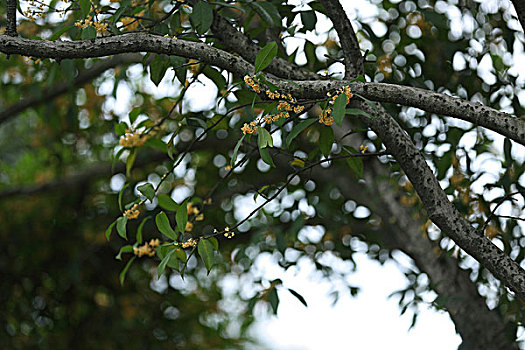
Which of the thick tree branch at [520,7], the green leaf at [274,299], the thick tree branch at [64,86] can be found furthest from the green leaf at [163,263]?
the thick tree branch at [64,86]

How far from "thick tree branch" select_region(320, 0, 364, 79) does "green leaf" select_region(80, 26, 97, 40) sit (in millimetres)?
294

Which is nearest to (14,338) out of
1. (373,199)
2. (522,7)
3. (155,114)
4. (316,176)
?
(155,114)

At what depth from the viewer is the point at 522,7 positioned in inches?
28.9

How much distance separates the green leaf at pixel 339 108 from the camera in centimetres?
58

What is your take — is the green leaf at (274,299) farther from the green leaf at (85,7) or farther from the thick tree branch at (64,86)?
the thick tree branch at (64,86)

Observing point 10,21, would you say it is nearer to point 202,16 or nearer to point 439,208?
point 202,16

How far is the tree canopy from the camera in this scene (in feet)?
2.35

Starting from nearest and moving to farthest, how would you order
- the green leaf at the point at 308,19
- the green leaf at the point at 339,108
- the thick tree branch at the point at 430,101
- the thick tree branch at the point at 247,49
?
the green leaf at the point at 339,108
the thick tree branch at the point at 430,101
the thick tree branch at the point at 247,49
the green leaf at the point at 308,19

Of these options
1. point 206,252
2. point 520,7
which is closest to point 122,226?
point 206,252

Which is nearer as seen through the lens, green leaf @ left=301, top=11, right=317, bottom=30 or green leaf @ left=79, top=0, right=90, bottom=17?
green leaf @ left=79, top=0, right=90, bottom=17

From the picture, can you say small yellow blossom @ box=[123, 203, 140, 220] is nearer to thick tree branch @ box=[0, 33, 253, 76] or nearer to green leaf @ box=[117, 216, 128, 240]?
A: green leaf @ box=[117, 216, 128, 240]

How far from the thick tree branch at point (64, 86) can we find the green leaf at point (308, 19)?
2.45 feet

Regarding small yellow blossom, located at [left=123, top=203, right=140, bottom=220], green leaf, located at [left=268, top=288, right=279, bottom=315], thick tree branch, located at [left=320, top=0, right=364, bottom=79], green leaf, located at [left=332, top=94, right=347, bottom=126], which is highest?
thick tree branch, located at [left=320, top=0, right=364, bottom=79]

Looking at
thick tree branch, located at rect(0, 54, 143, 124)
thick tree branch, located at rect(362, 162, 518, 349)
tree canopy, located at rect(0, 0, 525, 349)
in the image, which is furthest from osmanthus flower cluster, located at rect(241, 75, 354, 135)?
thick tree branch, located at rect(0, 54, 143, 124)
